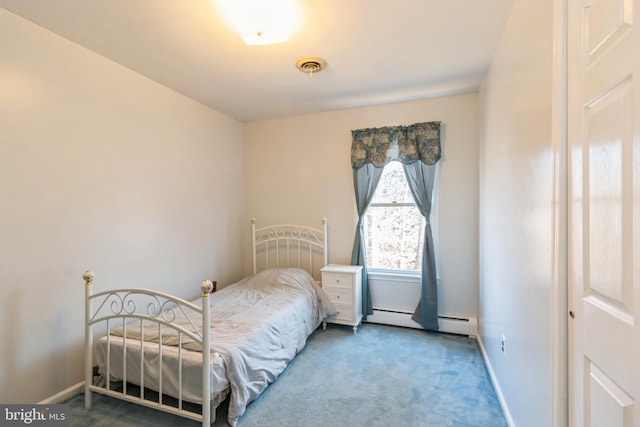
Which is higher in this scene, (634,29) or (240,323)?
(634,29)

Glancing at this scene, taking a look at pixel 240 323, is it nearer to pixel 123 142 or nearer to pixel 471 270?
pixel 123 142

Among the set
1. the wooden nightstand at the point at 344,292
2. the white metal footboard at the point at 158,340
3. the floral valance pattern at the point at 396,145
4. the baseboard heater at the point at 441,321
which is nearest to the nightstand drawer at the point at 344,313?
the wooden nightstand at the point at 344,292

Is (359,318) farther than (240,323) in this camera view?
Yes

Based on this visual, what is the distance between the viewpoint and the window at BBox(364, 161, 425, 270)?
10.9 ft

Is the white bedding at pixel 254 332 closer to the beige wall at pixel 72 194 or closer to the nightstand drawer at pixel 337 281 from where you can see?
the nightstand drawer at pixel 337 281

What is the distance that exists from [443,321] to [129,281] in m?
3.16

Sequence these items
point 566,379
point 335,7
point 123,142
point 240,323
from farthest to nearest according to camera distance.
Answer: point 123,142 < point 240,323 < point 335,7 < point 566,379

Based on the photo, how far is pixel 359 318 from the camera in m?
3.27

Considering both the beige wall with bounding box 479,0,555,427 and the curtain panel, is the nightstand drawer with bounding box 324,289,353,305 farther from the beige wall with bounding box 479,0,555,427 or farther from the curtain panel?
the beige wall with bounding box 479,0,555,427

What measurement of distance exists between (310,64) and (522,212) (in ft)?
6.30

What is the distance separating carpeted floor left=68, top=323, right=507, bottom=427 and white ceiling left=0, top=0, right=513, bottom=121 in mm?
2609

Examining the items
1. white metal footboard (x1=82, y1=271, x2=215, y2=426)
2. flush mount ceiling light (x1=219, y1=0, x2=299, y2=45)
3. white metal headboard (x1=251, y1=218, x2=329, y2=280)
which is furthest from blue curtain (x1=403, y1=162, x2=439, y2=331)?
white metal footboard (x1=82, y1=271, x2=215, y2=426)

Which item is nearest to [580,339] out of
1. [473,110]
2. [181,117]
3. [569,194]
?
[569,194]

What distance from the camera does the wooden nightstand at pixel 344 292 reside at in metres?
3.15
